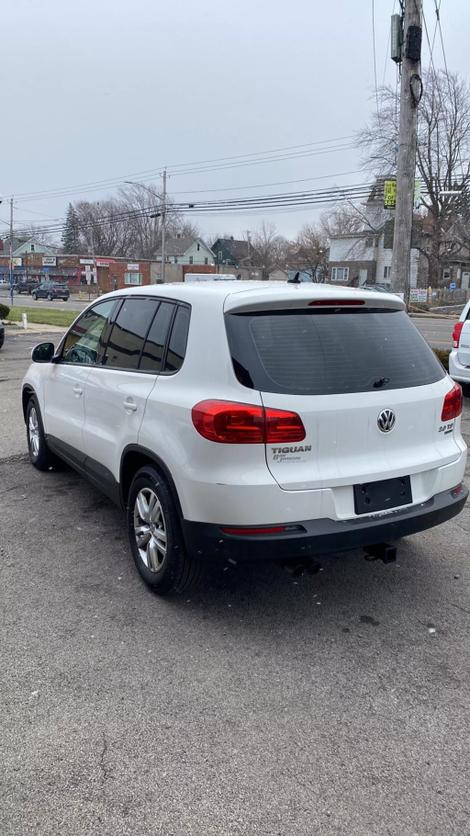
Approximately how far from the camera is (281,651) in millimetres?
3150

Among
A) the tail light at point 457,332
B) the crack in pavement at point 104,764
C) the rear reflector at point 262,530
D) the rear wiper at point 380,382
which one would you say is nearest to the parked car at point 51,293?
the tail light at point 457,332

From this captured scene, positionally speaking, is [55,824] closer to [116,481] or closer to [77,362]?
[116,481]

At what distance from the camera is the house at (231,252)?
328ft

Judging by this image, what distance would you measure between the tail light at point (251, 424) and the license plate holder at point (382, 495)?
476 mm

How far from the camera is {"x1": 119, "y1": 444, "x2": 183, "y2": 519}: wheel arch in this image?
10.9 feet

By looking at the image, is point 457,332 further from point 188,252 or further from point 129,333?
point 188,252

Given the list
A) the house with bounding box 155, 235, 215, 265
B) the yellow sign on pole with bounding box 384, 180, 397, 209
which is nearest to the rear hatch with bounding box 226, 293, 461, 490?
the yellow sign on pole with bounding box 384, 180, 397, 209

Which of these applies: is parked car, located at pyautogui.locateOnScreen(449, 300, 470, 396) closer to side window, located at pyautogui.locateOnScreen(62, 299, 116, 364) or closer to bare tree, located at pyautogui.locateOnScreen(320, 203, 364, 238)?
side window, located at pyautogui.locateOnScreen(62, 299, 116, 364)

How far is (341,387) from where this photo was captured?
126 inches

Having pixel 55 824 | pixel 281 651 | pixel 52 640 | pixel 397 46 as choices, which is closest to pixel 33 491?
pixel 52 640

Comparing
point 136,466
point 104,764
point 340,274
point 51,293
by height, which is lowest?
point 104,764

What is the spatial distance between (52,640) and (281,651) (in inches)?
45.2

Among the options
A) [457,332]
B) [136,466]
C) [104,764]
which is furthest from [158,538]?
[457,332]

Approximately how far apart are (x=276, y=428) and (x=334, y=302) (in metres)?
0.85
